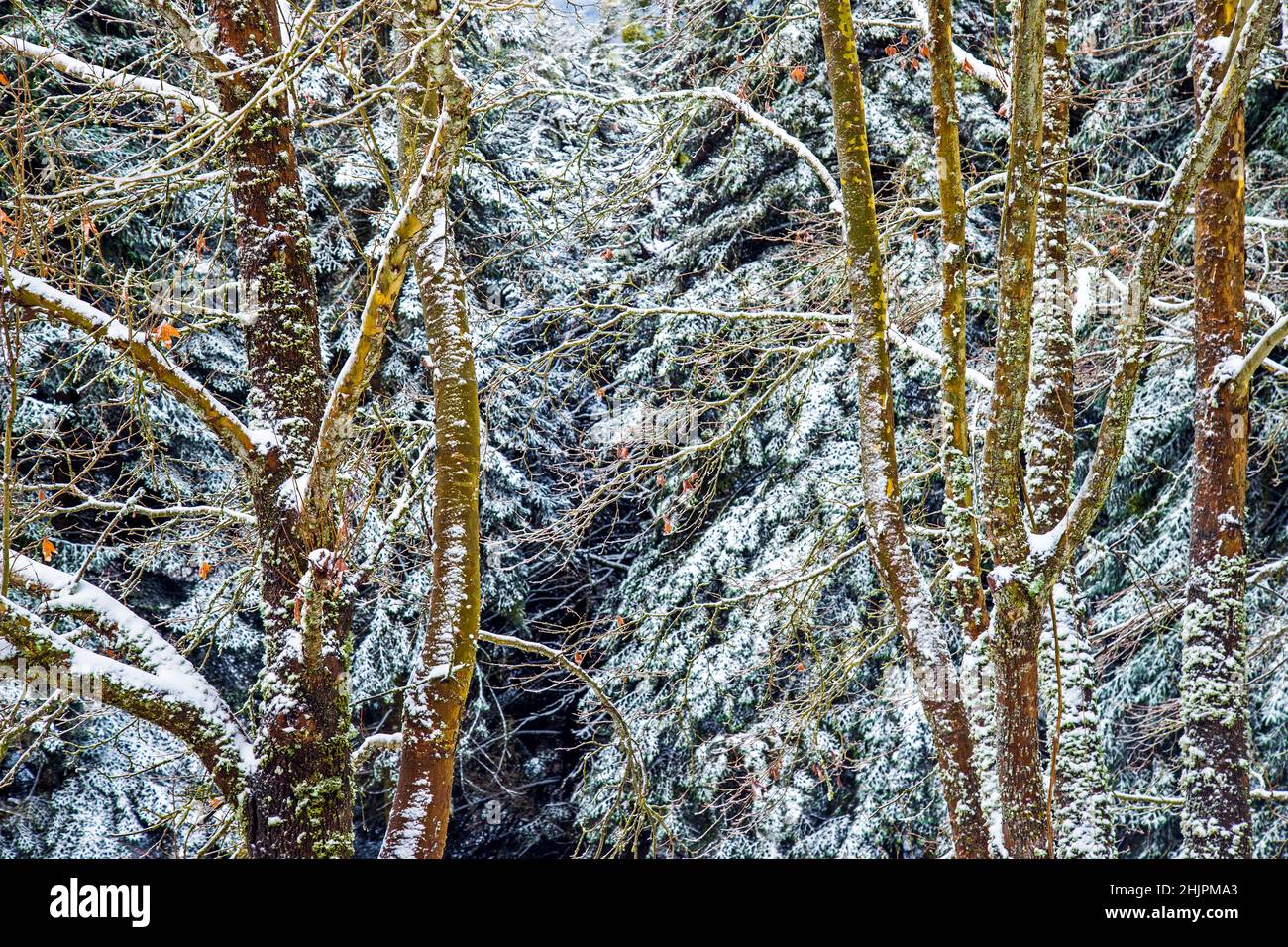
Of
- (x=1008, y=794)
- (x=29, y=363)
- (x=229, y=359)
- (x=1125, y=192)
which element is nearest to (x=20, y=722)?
(x=1008, y=794)

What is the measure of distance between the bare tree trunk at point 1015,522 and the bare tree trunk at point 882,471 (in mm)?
432

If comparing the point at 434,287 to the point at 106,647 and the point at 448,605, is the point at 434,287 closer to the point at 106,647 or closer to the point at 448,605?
the point at 448,605

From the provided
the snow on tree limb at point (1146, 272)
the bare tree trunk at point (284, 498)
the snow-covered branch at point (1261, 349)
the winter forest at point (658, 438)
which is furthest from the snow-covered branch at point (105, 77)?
the snow-covered branch at point (1261, 349)

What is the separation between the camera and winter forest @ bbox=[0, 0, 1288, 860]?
3180 mm

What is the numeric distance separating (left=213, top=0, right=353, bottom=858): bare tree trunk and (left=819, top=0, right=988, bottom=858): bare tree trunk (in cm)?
194

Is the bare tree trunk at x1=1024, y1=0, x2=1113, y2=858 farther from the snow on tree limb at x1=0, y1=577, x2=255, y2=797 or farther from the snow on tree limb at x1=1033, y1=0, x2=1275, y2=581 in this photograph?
the snow on tree limb at x1=0, y1=577, x2=255, y2=797

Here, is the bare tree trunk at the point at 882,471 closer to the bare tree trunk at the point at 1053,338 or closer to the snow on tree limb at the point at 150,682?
the bare tree trunk at the point at 1053,338

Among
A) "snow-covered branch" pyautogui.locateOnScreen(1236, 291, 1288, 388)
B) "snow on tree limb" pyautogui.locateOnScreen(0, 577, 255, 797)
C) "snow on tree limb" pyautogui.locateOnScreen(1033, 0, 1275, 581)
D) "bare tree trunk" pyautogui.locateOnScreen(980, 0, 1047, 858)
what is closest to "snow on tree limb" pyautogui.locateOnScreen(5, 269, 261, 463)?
"snow on tree limb" pyautogui.locateOnScreen(0, 577, 255, 797)

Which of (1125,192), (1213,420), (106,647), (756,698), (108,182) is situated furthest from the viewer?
(756,698)

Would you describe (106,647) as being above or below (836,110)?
below

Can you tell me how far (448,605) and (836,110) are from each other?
2.30 metres

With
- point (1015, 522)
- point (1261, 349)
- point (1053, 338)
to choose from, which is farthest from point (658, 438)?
point (1015, 522)

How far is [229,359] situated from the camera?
9.70 meters

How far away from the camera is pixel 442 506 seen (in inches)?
146
